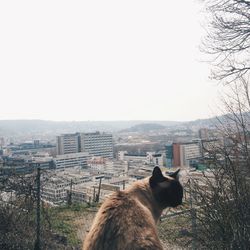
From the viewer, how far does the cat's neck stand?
11.5 feet

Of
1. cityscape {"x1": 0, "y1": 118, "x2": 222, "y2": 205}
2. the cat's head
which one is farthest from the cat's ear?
cityscape {"x1": 0, "y1": 118, "x2": 222, "y2": 205}

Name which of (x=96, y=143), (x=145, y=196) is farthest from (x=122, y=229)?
(x=96, y=143)

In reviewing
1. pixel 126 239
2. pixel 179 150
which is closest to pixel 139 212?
pixel 126 239

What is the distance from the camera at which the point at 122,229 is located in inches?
105

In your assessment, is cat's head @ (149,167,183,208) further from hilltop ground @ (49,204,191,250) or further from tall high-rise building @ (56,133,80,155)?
tall high-rise building @ (56,133,80,155)

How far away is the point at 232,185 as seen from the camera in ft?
15.5

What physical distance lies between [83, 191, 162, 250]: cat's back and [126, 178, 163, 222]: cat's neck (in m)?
0.40

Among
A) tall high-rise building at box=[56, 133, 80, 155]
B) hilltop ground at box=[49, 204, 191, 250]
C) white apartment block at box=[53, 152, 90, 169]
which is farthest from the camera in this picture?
tall high-rise building at box=[56, 133, 80, 155]

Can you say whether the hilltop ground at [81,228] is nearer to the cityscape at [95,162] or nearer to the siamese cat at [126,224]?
the cityscape at [95,162]

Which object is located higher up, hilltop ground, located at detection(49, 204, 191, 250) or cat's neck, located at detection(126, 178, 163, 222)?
cat's neck, located at detection(126, 178, 163, 222)

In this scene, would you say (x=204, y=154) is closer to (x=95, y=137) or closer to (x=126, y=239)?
(x=126, y=239)

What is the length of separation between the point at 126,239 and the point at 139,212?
45 cm

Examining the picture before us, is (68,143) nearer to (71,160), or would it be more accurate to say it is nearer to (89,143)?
(89,143)

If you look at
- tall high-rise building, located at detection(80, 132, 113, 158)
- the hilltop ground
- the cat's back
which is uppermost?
the cat's back
